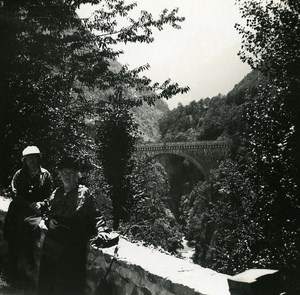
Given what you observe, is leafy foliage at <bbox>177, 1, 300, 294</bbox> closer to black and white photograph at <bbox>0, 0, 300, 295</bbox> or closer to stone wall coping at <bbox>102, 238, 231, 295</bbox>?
black and white photograph at <bbox>0, 0, 300, 295</bbox>

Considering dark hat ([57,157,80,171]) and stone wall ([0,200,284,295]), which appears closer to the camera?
stone wall ([0,200,284,295])

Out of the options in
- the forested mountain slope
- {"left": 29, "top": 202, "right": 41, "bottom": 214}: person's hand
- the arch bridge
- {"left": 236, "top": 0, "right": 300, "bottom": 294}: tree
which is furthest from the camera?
the forested mountain slope

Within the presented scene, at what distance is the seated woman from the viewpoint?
10.2 ft

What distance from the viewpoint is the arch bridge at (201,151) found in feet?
162

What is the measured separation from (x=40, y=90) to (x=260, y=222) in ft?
29.4

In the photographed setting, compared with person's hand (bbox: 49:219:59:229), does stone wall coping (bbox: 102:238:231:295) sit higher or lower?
lower

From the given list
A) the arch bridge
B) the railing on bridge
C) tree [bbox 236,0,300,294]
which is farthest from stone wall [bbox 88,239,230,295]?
the railing on bridge

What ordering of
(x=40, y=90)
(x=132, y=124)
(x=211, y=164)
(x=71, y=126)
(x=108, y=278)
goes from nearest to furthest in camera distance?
1. (x=108, y=278)
2. (x=40, y=90)
3. (x=71, y=126)
4. (x=132, y=124)
5. (x=211, y=164)

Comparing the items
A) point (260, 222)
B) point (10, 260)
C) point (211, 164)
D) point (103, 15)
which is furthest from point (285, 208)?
point (211, 164)

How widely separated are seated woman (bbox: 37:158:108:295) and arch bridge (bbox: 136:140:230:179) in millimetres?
45370

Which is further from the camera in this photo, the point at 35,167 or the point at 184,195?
the point at 184,195

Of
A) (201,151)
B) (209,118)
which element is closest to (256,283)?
(201,151)

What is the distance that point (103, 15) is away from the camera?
9.34 m

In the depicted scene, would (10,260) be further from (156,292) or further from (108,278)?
(156,292)
